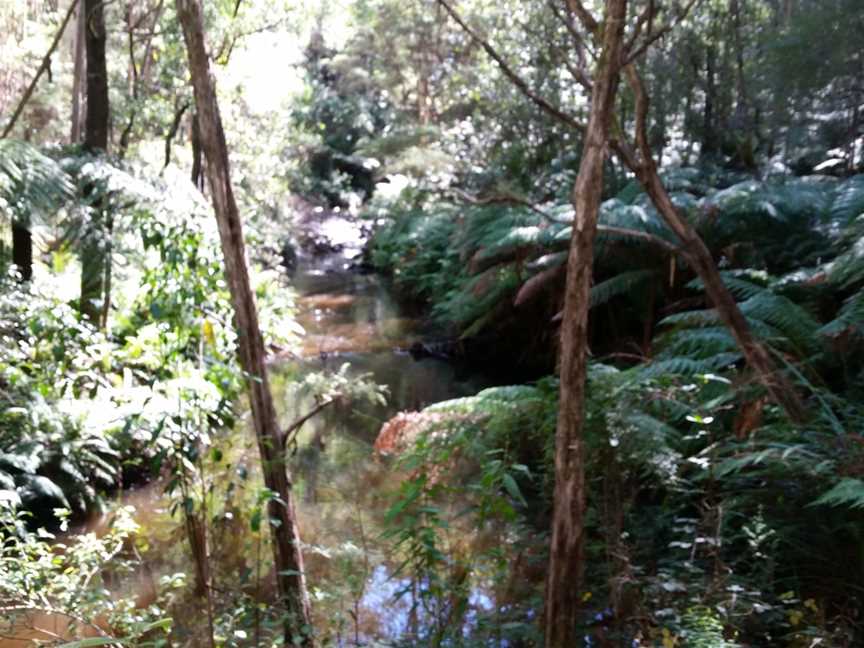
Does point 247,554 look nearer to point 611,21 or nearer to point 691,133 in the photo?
point 611,21

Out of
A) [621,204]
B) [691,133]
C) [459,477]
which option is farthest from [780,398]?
[691,133]

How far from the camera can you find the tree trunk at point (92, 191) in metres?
5.62

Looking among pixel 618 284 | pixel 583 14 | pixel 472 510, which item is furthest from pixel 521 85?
pixel 618 284

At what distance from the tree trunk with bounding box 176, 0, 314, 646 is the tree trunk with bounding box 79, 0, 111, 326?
8.45 ft

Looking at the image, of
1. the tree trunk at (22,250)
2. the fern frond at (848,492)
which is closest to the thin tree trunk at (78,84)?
the tree trunk at (22,250)

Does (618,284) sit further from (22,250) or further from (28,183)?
(22,250)

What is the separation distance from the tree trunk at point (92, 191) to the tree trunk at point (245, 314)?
2.58 meters

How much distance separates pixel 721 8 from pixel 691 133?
4.73 feet

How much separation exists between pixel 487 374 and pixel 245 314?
572 centimetres

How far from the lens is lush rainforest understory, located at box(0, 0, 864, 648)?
2.98 meters

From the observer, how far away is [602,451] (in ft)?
12.3

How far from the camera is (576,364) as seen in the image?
2.68m

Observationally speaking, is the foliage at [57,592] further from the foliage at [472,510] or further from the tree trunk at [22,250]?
the tree trunk at [22,250]

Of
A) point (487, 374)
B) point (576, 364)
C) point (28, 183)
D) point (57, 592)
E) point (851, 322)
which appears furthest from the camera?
point (487, 374)
